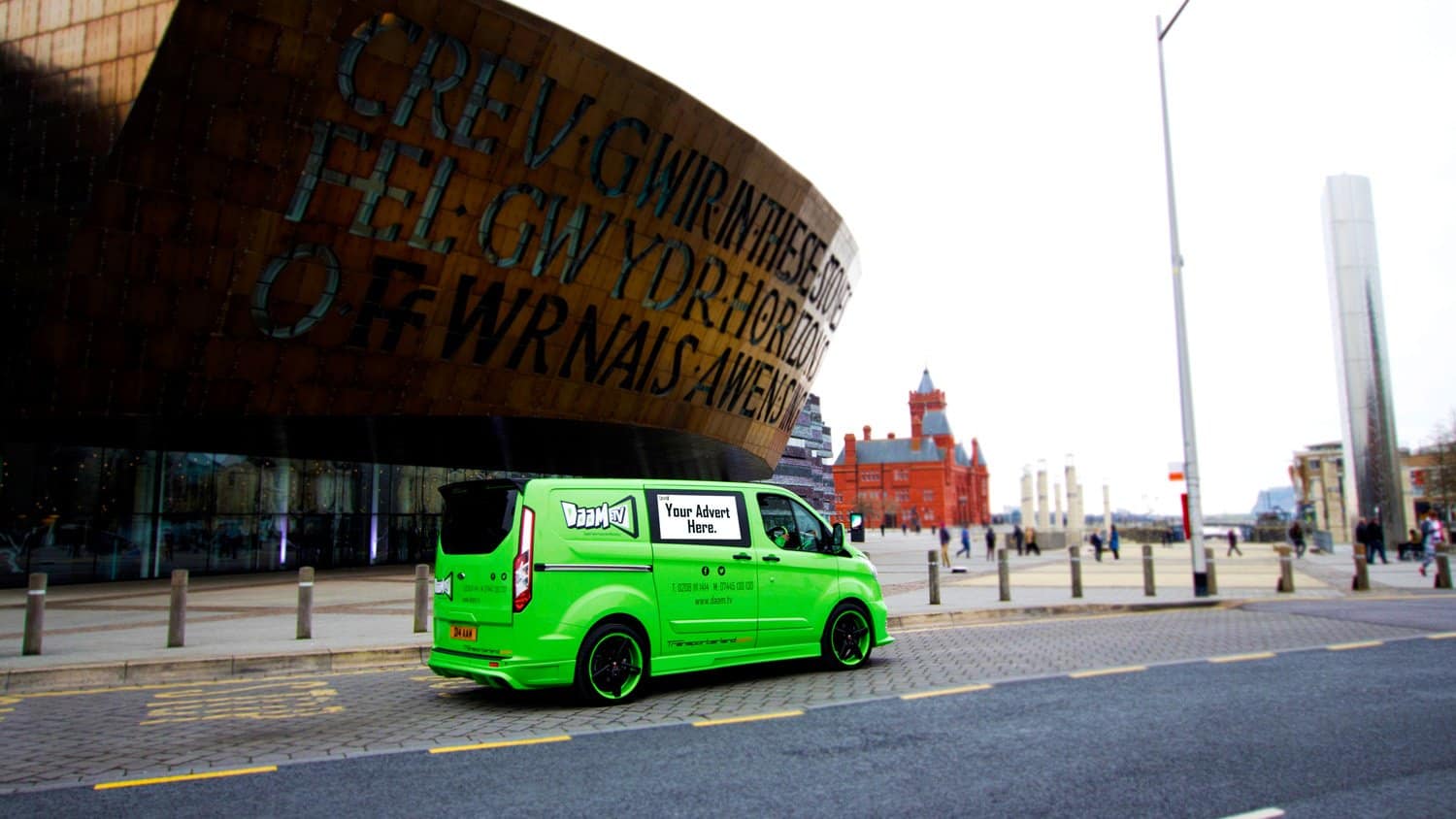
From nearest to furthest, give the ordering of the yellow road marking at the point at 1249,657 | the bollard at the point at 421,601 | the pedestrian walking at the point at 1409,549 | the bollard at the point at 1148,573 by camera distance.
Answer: the yellow road marking at the point at 1249,657 → the bollard at the point at 421,601 → the bollard at the point at 1148,573 → the pedestrian walking at the point at 1409,549

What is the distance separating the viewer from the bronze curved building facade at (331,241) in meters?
20.5

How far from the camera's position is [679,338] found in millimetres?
31625

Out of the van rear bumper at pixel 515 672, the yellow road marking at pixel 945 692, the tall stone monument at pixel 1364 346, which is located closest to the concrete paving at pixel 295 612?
the van rear bumper at pixel 515 672

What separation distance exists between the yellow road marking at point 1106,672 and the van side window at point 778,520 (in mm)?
3050

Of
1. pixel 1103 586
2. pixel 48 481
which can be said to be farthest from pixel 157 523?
pixel 1103 586

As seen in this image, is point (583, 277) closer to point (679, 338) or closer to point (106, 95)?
point (679, 338)

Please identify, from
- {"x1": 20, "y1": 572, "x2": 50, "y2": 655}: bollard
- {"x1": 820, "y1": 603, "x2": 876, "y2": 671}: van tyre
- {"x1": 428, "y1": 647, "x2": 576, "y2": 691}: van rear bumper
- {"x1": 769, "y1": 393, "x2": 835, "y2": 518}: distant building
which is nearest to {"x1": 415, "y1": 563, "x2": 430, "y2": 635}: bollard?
{"x1": 20, "y1": 572, "x2": 50, "y2": 655}: bollard

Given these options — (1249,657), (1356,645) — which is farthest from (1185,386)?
(1249,657)

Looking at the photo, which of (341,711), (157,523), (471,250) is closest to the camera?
(341,711)

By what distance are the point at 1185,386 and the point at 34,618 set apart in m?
20.3

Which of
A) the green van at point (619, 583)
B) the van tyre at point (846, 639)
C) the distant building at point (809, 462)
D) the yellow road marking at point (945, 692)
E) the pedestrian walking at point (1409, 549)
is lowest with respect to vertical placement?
the pedestrian walking at point (1409, 549)

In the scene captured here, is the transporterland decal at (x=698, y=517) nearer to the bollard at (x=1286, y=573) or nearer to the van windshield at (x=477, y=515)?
the van windshield at (x=477, y=515)

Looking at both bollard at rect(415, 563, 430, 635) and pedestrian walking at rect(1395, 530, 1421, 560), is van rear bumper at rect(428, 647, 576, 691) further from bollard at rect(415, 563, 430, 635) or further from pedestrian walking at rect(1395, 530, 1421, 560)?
pedestrian walking at rect(1395, 530, 1421, 560)

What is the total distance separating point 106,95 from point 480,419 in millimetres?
12419
